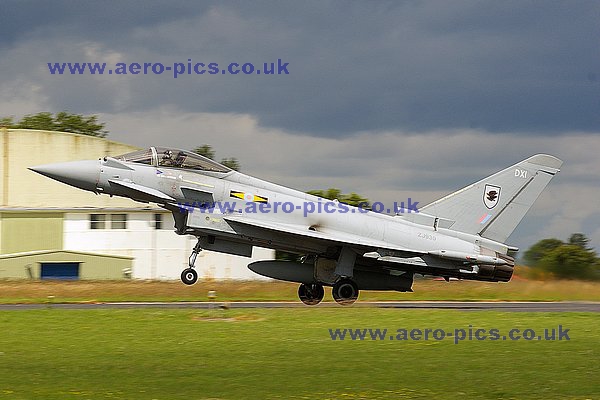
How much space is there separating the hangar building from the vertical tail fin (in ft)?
77.8

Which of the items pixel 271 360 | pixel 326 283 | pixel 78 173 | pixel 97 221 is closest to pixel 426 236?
pixel 326 283

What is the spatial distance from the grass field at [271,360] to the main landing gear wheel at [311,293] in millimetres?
2305

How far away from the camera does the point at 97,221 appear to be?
47.5 meters

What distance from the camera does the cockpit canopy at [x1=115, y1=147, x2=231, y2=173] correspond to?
21375 millimetres

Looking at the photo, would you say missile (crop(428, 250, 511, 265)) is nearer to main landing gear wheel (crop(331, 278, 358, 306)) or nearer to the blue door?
main landing gear wheel (crop(331, 278, 358, 306))

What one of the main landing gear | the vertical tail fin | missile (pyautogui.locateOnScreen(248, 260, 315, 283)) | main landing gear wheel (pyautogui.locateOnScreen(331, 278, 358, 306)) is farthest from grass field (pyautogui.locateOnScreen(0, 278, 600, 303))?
the vertical tail fin

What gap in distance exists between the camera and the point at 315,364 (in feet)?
49.0

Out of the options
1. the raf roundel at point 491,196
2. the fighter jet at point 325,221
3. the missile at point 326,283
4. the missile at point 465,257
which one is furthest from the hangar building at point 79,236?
the missile at point 465,257

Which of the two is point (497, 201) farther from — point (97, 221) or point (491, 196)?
point (97, 221)

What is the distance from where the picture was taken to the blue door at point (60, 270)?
152ft

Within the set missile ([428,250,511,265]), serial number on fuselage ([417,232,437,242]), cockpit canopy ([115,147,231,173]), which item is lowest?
missile ([428,250,511,265])

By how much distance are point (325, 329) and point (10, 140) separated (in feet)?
114

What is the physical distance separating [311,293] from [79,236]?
85.4 feet

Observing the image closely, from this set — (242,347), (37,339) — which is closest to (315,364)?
(242,347)
